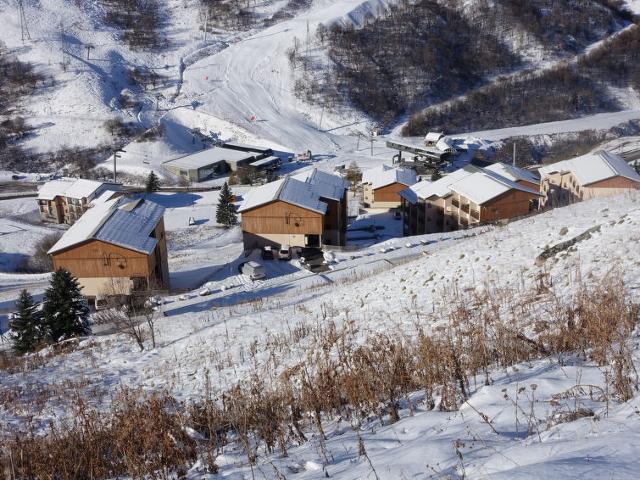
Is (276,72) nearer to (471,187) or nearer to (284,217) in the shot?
(471,187)

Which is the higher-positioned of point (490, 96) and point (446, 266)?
point (490, 96)

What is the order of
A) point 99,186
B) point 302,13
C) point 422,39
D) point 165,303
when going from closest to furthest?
1. point 165,303
2. point 99,186
3. point 422,39
4. point 302,13

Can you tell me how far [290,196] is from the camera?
2784cm

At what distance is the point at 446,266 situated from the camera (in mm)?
11008

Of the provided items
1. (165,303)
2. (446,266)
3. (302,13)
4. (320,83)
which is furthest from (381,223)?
(302,13)

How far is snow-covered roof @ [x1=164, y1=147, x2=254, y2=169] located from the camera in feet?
179

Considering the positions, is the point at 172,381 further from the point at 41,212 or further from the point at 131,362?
the point at 41,212

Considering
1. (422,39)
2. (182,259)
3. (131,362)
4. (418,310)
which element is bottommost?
(182,259)

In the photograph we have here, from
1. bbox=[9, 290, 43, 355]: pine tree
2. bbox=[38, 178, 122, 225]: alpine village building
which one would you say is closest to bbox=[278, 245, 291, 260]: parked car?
bbox=[9, 290, 43, 355]: pine tree

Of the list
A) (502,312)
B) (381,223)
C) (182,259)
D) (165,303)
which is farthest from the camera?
(381,223)

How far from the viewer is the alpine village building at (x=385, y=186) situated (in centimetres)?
3853

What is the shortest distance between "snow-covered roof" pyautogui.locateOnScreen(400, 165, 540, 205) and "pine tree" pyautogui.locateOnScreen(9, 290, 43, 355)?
20830 mm

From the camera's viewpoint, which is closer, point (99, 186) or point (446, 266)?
point (446, 266)

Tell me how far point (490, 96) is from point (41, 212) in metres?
55.7
